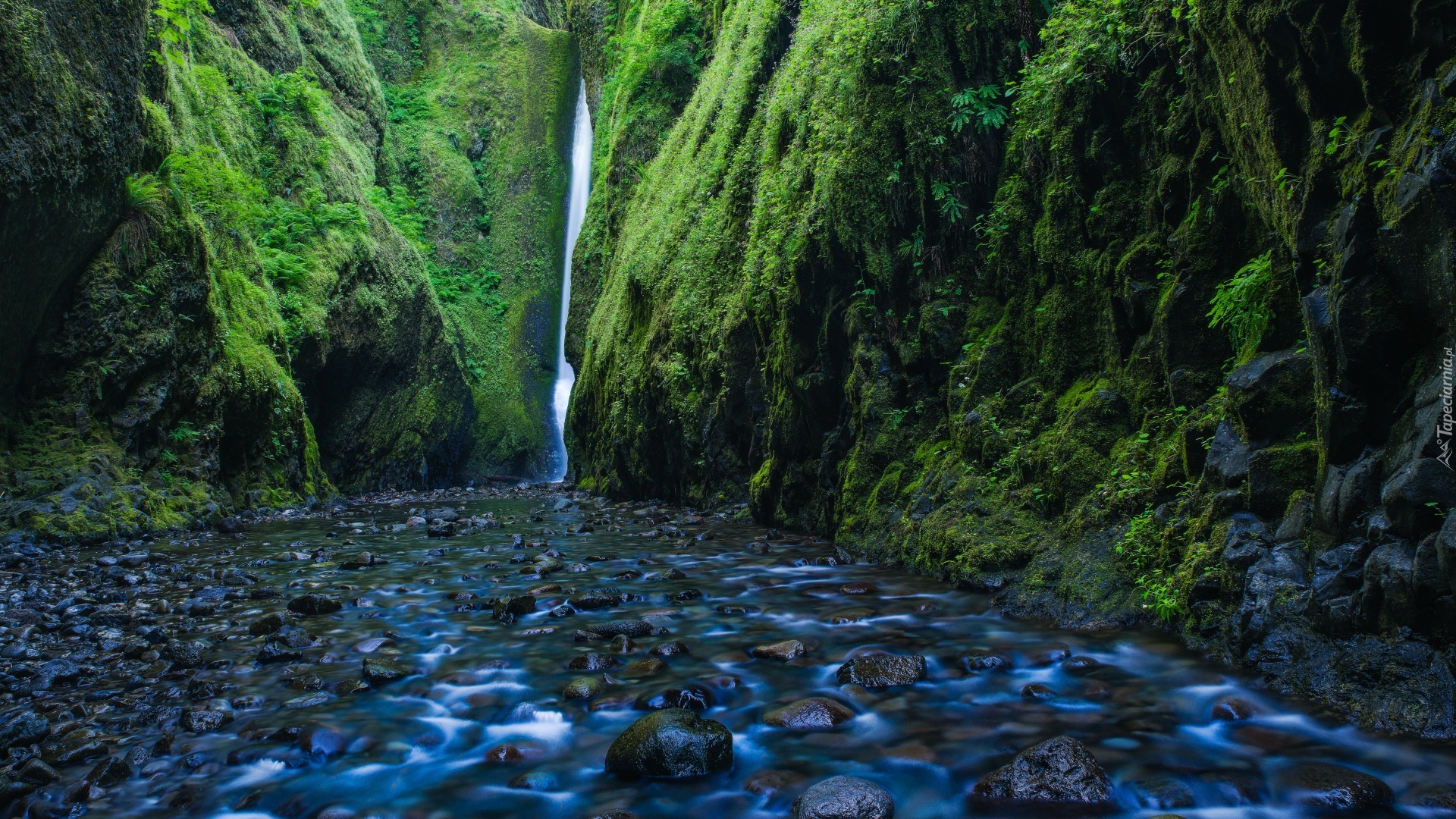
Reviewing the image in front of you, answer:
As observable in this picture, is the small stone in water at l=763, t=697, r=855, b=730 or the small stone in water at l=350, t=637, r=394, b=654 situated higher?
the small stone in water at l=763, t=697, r=855, b=730

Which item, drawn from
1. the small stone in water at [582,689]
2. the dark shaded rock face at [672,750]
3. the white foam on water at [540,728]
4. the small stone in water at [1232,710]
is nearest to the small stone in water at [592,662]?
the small stone in water at [582,689]

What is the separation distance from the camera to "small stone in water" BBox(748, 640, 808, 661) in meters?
4.51

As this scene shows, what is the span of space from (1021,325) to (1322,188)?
290cm

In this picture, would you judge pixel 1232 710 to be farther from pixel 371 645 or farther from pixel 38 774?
pixel 38 774

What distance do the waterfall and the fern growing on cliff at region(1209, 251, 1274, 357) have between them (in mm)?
27145

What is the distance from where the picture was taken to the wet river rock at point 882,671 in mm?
4004

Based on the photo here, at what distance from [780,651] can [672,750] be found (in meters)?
1.48

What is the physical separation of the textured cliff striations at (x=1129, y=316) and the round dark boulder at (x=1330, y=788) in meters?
0.43

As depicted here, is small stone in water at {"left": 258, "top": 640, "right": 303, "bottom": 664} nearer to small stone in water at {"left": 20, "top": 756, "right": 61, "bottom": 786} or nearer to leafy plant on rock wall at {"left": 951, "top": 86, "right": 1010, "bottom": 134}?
small stone in water at {"left": 20, "top": 756, "right": 61, "bottom": 786}

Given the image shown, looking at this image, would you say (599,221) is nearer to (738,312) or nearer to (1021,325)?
(738,312)

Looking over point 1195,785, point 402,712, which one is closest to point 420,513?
point 402,712

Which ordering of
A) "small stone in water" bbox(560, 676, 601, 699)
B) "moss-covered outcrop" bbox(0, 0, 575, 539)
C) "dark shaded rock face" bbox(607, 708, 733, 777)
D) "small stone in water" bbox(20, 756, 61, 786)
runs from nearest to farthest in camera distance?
1. "small stone in water" bbox(20, 756, 61, 786)
2. "dark shaded rock face" bbox(607, 708, 733, 777)
3. "small stone in water" bbox(560, 676, 601, 699)
4. "moss-covered outcrop" bbox(0, 0, 575, 539)

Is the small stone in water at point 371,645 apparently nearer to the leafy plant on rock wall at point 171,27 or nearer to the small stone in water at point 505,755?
the small stone in water at point 505,755

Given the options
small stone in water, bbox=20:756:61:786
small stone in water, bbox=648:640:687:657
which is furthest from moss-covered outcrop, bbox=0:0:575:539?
small stone in water, bbox=648:640:687:657
